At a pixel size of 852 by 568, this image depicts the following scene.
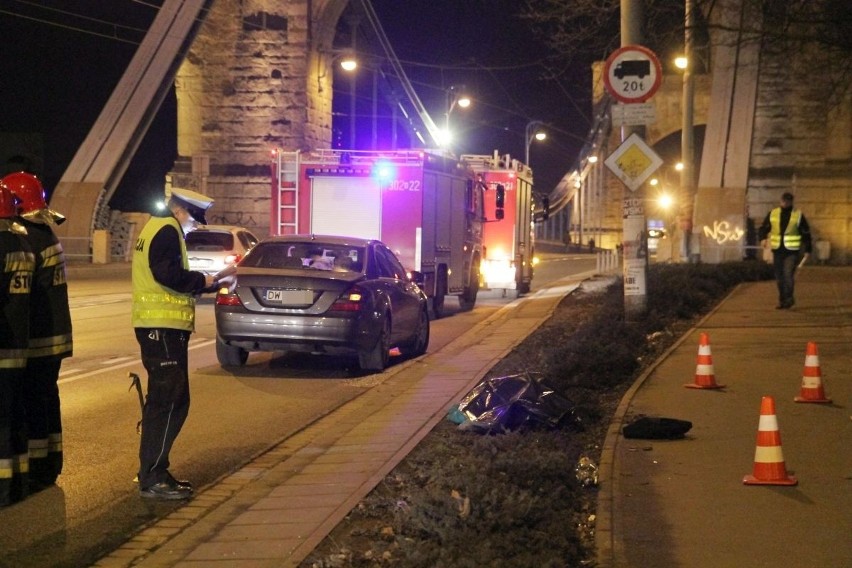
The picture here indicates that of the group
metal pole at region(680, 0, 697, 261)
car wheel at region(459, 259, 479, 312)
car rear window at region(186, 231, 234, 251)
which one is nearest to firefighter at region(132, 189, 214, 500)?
metal pole at region(680, 0, 697, 261)

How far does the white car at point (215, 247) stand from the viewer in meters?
22.9

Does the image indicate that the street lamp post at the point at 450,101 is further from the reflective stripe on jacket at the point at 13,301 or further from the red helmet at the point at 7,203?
the reflective stripe on jacket at the point at 13,301

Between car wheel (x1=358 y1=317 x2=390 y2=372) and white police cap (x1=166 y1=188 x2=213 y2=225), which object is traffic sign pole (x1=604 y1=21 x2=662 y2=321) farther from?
white police cap (x1=166 y1=188 x2=213 y2=225)

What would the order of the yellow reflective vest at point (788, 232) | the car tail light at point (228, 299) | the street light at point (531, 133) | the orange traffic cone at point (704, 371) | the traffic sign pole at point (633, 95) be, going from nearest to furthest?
the orange traffic cone at point (704, 371), the car tail light at point (228, 299), the traffic sign pole at point (633, 95), the yellow reflective vest at point (788, 232), the street light at point (531, 133)

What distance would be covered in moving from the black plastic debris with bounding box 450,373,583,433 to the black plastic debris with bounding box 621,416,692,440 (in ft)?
1.72

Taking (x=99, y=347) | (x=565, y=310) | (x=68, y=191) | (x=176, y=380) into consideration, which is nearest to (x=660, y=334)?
(x=565, y=310)

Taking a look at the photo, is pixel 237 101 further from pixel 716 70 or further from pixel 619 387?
pixel 619 387

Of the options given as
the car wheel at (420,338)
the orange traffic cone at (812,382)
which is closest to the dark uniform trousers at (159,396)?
the orange traffic cone at (812,382)

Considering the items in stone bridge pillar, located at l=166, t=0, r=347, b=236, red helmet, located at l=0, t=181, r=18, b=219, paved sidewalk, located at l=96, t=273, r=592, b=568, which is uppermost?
stone bridge pillar, located at l=166, t=0, r=347, b=236

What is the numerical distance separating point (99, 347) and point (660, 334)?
24.0ft

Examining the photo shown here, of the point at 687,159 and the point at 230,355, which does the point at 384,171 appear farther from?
the point at 687,159

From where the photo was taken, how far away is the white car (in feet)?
75.2

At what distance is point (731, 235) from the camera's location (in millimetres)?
35719

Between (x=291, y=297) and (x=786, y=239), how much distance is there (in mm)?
8091
